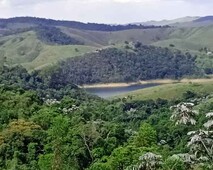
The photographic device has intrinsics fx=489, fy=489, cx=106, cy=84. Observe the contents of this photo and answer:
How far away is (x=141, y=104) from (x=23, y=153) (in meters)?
91.0

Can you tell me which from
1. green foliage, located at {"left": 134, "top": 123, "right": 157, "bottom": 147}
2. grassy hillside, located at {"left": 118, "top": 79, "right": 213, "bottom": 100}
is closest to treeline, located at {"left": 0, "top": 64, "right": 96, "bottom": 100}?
grassy hillside, located at {"left": 118, "top": 79, "right": 213, "bottom": 100}

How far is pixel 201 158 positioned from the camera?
711 inches

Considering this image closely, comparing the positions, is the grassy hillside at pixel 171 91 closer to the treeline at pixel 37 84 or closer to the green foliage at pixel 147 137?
the treeline at pixel 37 84

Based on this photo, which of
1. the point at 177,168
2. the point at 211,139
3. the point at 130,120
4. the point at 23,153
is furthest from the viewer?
the point at 130,120

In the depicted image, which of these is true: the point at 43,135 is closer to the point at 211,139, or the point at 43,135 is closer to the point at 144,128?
the point at 144,128

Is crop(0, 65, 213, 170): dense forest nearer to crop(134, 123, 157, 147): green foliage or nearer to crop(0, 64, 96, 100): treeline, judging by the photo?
crop(134, 123, 157, 147): green foliage

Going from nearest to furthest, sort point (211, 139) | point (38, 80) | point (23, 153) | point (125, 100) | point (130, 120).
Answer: point (211, 139) < point (23, 153) < point (130, 120) < point (125, 100) < point (38, 80)

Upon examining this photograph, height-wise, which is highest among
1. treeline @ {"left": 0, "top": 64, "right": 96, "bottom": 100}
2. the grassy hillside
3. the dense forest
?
the dense forest

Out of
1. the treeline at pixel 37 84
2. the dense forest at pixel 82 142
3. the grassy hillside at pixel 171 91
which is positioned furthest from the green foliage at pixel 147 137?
the grassy hillside at pixel 171 91

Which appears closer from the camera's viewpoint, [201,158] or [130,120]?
[201,158]

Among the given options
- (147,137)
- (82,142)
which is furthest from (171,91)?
(147,137)

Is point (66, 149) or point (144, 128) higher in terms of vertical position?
point (144, 128)

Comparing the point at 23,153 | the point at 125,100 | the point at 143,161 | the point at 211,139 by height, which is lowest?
the point at 125,100

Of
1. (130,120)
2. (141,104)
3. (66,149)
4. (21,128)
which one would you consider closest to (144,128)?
(66,149)
